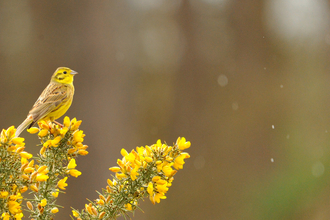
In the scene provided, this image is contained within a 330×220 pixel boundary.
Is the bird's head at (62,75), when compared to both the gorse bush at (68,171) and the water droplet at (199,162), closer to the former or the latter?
the gorse bush at (68,171)

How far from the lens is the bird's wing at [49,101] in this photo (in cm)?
66

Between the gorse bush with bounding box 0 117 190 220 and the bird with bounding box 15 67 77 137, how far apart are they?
0.15m

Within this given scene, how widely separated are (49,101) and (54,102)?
12mm

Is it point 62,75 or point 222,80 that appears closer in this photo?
point 62,75

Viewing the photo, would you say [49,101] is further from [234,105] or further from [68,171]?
[234,105]

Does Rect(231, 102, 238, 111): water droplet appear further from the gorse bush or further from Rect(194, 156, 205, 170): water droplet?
the gorse bush

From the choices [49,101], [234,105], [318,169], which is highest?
[234,105]

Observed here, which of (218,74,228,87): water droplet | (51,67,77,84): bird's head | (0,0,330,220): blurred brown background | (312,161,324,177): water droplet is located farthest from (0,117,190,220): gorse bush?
(312,161,324,177): water droplet

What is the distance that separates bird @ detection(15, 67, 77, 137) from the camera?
0.64m

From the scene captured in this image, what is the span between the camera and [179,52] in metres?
2.23

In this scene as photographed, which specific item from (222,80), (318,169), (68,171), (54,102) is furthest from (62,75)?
(318,169)

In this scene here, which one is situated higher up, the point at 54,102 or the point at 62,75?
the point at 62,75

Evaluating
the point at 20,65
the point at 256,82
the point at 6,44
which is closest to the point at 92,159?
the point at 20,65

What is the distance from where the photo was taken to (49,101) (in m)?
0.71
